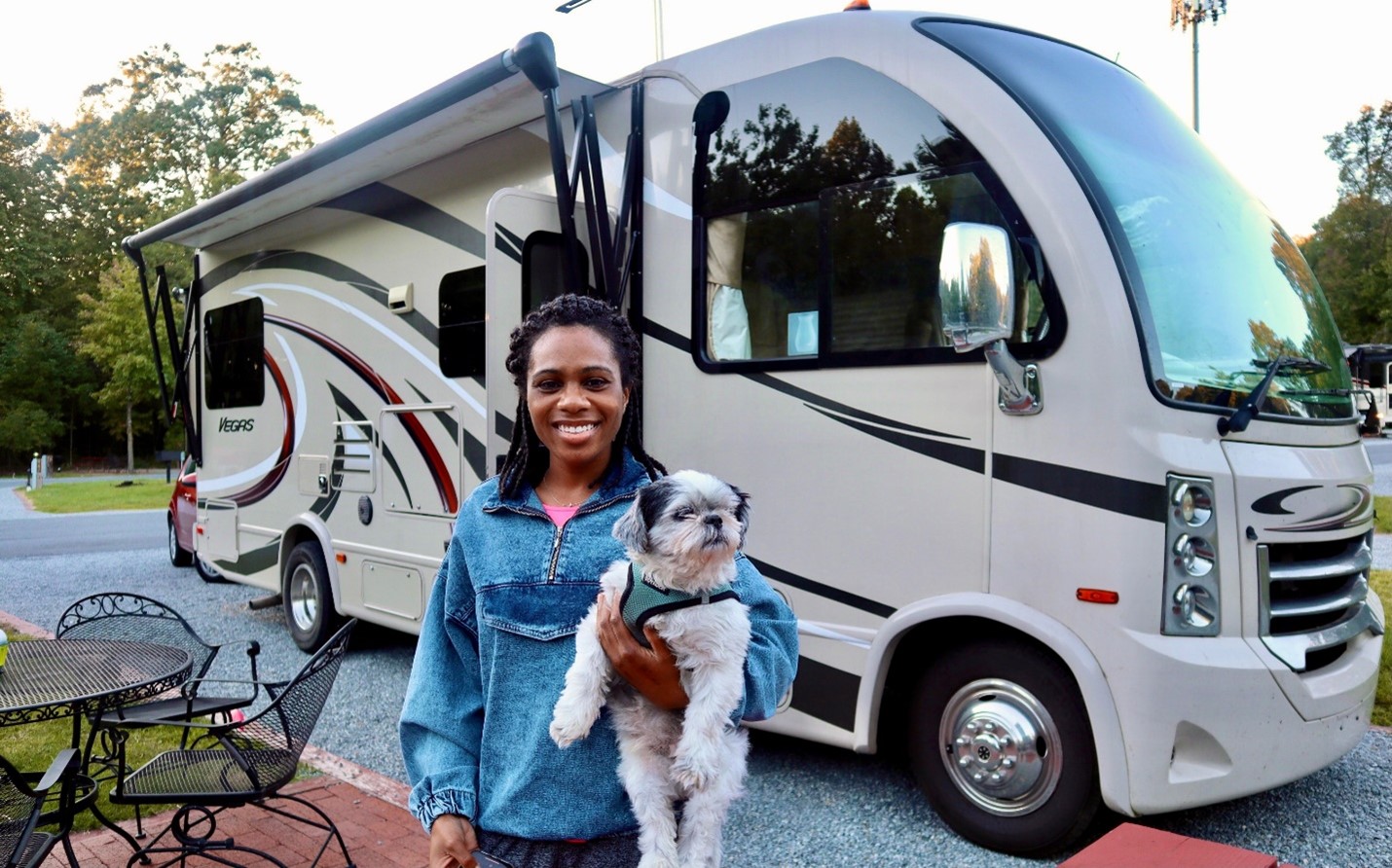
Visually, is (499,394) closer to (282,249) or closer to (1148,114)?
(1148,114)

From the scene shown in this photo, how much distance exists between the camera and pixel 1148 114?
174 inches

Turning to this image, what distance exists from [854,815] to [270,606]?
22.3 feet

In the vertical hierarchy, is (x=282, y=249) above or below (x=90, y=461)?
above

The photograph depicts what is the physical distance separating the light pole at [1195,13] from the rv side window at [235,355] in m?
19.0

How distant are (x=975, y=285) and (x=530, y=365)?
2022mm

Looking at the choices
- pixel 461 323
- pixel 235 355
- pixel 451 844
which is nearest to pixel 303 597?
pixel 235 355

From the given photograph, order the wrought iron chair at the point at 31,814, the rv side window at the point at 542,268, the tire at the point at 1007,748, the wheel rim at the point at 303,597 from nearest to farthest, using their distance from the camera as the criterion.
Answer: the wrought iron chair at the point at 31,814
the tire at the point at 1007,748
the rv side window at the point at 542,268
the wheel rim at the point at 303,597

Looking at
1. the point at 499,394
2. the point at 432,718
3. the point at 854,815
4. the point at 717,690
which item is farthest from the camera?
the point at 499,394

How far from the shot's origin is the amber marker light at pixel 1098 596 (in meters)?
3.56

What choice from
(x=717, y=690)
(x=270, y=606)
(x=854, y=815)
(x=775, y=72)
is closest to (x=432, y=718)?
(x=717, y=690)

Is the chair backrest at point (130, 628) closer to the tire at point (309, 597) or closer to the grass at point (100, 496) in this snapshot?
the tire at point (309, 597)

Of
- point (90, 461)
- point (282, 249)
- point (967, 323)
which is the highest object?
point (282, 249)

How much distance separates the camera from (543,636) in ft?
5.74

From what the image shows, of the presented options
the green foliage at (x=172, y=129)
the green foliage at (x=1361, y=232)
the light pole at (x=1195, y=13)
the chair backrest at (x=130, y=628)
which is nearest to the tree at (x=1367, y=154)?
the green foliage at (x=1361, y=232)
